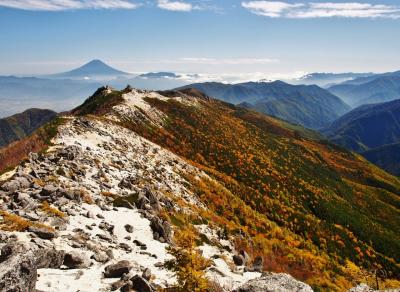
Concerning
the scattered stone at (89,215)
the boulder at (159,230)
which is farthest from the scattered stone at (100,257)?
the boulder at (159,230)

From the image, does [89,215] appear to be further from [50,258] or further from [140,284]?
[140,284]

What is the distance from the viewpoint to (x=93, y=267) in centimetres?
1853

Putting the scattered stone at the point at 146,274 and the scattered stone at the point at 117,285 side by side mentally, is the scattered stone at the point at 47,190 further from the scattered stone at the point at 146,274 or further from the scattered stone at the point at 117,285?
the scattered stone at the point at 117,285

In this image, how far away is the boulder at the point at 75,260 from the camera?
59.0ft

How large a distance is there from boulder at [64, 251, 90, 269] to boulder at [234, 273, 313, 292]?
7.94 meters

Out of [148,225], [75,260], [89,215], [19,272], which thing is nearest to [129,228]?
[148,225]

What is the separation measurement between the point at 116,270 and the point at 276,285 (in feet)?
26.0

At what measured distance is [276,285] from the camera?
1573cm

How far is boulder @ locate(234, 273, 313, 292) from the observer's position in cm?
1552

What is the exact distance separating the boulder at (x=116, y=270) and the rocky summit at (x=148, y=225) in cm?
5

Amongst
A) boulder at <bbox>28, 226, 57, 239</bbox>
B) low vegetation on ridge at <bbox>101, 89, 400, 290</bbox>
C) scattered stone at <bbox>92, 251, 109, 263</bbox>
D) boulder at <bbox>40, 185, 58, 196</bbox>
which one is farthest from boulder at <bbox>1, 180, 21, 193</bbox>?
low vegetation on ridge at <bbox>101, 89, 400, 290</bbox>

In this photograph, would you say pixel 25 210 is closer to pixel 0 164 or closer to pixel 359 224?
pixel 0 164

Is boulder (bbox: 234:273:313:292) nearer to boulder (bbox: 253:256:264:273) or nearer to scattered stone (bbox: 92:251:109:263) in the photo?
scattered stone (bbox: 92:251:109:263)

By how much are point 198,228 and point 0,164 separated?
22443 millimetres
